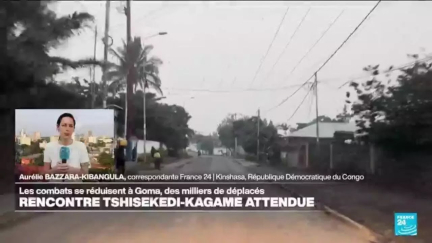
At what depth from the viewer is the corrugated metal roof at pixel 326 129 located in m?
4.32

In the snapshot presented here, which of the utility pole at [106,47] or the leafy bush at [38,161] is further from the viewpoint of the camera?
the utility pole at [106,47]

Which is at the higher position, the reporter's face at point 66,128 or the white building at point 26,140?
the reporter's face at point 66,128

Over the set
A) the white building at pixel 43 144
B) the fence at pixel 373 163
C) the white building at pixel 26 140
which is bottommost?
the fence at pixel 373 163

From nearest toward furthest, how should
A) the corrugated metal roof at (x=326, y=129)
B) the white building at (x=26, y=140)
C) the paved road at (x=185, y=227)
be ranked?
the white building at (x=26, y=140), the paved road at (x=185, y=227), the corrugated metal roof at (x=326, y=129)

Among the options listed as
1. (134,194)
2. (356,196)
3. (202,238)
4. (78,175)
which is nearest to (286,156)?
(356,196)

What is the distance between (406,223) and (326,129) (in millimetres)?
922

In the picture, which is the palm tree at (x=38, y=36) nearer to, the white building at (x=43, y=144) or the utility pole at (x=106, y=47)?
the utility pole at (x=106, y=47)

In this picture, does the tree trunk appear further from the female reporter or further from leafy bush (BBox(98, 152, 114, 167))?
the female reporter

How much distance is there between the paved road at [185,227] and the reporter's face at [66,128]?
1.97ft

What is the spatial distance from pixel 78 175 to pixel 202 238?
105 cm

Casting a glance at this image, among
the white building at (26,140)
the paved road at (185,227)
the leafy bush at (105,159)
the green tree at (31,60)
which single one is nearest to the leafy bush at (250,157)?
the paved road at (185,227)

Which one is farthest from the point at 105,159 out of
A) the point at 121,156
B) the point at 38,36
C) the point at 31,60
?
the point at 38,36

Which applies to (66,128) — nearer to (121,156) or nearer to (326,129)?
(121,156)

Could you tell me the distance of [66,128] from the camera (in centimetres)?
409
